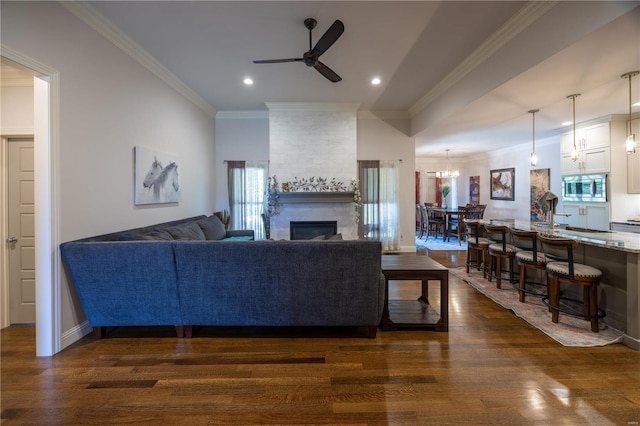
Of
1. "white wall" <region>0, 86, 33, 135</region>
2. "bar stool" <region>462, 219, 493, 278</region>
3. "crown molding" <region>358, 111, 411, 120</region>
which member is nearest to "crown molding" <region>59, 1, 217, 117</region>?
"white wall" <region>0, 86, 33, 135</region>

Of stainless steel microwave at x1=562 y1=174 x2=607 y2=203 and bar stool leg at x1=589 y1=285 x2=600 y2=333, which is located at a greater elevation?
stainless steel microwave at x1=562 y1=174 x2=607 y2=203

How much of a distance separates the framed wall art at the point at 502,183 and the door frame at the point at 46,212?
9965mm

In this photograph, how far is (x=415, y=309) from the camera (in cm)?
309

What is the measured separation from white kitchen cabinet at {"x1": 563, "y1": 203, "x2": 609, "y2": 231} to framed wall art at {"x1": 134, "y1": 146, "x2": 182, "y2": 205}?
7.22m

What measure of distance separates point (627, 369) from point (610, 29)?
267 centimetres

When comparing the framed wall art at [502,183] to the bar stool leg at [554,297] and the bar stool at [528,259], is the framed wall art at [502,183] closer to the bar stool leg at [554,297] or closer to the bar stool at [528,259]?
the bar stool at [528,259]

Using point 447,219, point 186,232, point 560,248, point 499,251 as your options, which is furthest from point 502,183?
point 186,232

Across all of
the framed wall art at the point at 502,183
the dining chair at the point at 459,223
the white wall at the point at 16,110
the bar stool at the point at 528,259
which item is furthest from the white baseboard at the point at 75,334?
the framed wall art at the point at 502,183

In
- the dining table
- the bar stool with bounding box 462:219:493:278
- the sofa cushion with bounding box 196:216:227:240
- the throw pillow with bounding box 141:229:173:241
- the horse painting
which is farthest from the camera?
the dining table

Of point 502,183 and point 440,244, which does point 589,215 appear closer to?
point 440,244

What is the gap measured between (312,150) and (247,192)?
1753 millimetres

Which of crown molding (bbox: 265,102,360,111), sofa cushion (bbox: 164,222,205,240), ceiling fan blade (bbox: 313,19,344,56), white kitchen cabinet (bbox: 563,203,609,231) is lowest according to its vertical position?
sofa cushion (bbox: 164,222,205,240)

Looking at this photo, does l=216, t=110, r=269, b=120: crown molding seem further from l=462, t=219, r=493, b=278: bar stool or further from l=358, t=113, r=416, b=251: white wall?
l=462, t=219, r=493, b=278: bar stool

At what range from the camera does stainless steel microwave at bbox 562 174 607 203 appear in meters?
5.06
